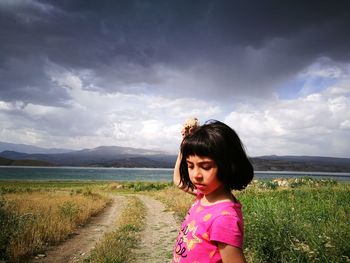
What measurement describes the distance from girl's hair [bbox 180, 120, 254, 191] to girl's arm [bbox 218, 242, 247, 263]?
1.68 ft

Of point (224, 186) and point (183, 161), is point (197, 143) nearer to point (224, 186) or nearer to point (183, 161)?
point (224, 186)

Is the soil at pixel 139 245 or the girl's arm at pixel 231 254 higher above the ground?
the girl's arm at pixel 231 254

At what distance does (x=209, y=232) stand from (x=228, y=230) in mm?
191

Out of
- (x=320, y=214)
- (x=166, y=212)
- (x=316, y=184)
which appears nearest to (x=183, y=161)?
(x=320, y=214)

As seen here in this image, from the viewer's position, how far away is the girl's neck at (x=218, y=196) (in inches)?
91.3

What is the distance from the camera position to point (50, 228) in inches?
472

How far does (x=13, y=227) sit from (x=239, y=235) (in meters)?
10.9

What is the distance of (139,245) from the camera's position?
10.9 meters

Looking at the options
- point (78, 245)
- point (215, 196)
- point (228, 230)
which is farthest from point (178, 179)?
point (78, 245)

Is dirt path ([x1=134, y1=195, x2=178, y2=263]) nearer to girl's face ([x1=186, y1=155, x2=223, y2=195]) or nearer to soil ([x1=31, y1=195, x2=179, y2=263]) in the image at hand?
soil ([x1=31, y1=195, x2=179, y2=263])

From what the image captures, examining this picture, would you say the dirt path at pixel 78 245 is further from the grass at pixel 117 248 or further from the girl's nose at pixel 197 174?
the girl's nose at pixel 197 174

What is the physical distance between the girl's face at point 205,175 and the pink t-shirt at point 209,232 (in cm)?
15

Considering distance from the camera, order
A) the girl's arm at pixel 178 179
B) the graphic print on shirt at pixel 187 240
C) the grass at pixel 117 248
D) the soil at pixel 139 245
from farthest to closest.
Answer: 1. the soil at pixel 139 245
2. the grass at pixel 117 248
3. the girl's arm at pixel 178 179
4. the graphic print on shirt at pixel 187 240

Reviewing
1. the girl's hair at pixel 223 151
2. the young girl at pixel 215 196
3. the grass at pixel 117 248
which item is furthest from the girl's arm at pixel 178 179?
the grass at pixel 117 248
